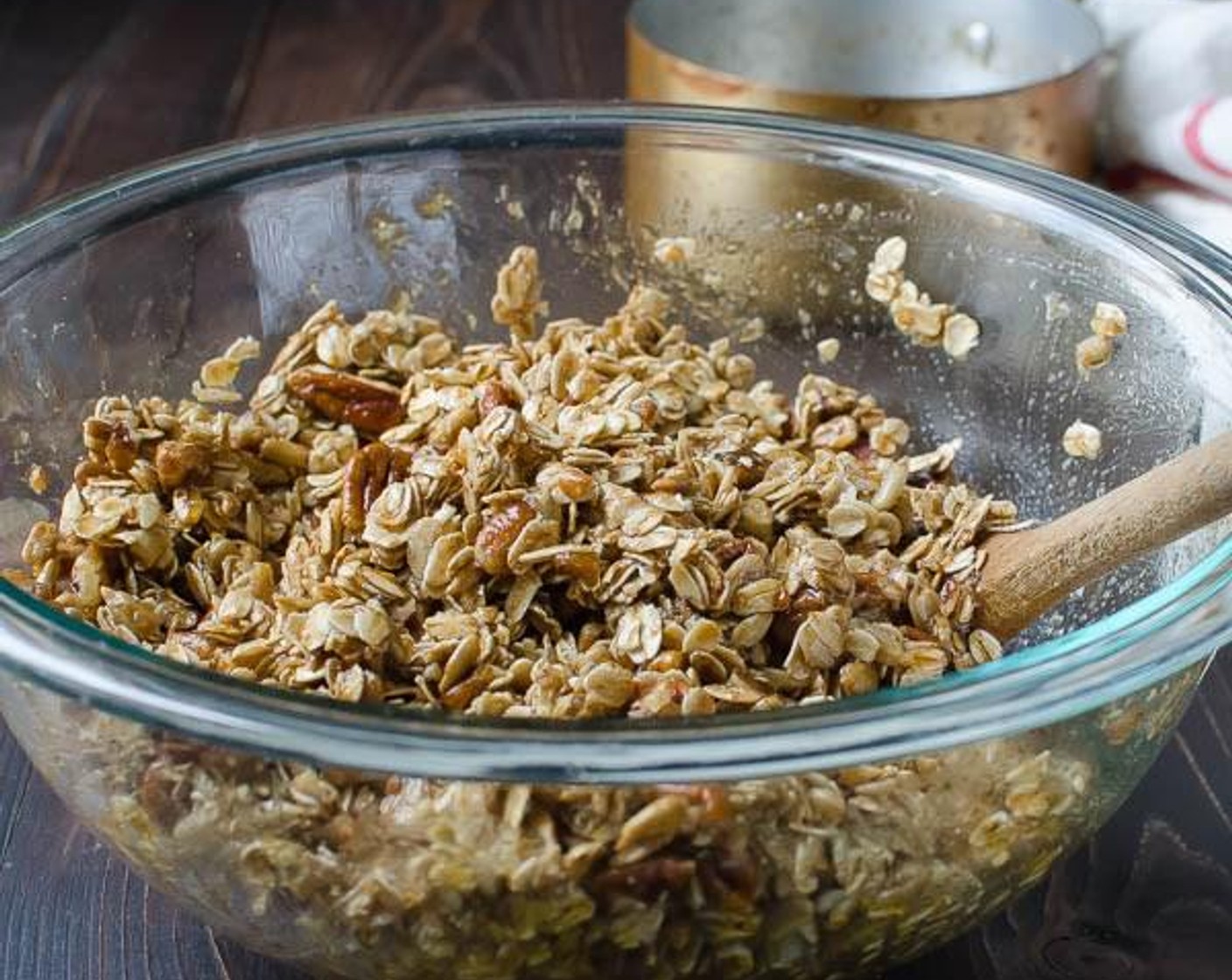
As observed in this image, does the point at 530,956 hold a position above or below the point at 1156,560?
below

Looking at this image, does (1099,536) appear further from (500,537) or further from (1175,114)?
(1175,114)

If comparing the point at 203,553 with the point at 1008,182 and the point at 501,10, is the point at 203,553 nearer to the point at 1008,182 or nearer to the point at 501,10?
the point at 1008,182

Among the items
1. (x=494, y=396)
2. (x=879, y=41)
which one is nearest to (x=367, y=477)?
(x=494, y=396)

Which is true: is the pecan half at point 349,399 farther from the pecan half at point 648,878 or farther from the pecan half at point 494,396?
the pecan half at point 648,878

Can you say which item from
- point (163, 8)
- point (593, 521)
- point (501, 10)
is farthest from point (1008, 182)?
point (163, 8)

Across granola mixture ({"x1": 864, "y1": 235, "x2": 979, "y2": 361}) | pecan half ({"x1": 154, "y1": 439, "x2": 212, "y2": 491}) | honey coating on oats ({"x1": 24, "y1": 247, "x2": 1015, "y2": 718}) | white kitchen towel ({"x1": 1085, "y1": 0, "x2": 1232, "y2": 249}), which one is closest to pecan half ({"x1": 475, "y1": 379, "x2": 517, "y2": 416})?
honey coating on oats ({"x1": 24, "y1": 247, "x2": 1015, "y2": 718})

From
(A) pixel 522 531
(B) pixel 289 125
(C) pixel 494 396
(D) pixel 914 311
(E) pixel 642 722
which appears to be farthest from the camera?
(B) pixel 289 125

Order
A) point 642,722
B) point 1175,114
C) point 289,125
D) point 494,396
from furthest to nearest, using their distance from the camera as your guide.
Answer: point 289,125 → point 1175,114 → point 494,396 → point 642,722

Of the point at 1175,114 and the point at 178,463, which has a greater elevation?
the point at 1175,114
